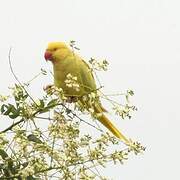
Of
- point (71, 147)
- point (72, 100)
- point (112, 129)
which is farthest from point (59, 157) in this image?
point (112, 129)

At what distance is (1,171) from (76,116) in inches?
4.1

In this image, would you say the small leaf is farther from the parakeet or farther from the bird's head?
the bird's head

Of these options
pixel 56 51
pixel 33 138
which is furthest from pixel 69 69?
pixel 33 138

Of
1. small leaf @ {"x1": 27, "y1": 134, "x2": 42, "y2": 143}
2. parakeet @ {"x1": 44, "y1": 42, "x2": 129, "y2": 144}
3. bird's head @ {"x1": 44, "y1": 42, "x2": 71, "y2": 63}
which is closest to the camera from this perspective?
small leaf @ {"x1": 27, "y1": 134, "x2": 42, "y2": 143}

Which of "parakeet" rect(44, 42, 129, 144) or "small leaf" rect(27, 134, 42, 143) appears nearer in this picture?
"small leaf" rect(27, 134, 42, 143)

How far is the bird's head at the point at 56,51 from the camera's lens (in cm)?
95

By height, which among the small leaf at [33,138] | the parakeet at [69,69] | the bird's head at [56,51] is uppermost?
the bird's head at [56,51]

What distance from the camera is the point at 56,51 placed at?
98 cm

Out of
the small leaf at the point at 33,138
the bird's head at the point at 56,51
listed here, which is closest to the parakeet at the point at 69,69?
the bird's head at the point at 56,51

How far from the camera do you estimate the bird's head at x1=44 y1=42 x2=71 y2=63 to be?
95 centimetres

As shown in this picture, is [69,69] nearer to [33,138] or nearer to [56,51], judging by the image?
[56,51]

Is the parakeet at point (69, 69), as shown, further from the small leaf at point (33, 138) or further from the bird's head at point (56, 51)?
the small leaf at point (33, 138)

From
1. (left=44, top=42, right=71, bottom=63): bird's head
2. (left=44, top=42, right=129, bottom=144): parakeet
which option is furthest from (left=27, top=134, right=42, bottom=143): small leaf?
(left=44, top=42, right=71, bottom=63): bird's head

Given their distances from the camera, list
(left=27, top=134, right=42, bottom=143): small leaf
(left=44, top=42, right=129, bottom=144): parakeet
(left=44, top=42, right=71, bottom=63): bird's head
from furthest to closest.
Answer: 1. (left=44, top=42, right=71, bottom=63): bird's head
2. (left=44, top=42, right=129, bottom=144): parakeet
3. (left=27, top=134, right=42, bottom=143): small leaf
